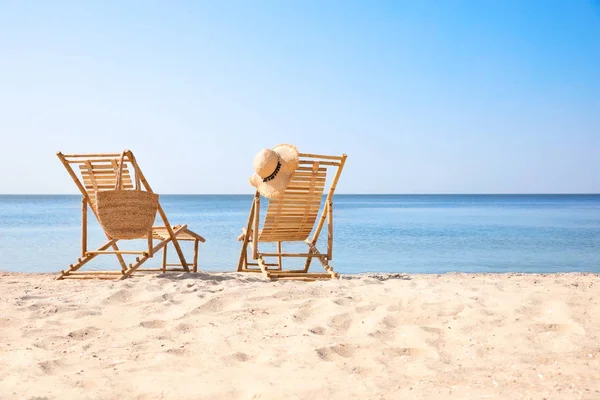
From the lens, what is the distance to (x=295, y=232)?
6426mm

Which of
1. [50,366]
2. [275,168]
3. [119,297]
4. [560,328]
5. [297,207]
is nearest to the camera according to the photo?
[50,366]

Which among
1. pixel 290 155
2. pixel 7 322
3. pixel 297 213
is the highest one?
pixel 290 155

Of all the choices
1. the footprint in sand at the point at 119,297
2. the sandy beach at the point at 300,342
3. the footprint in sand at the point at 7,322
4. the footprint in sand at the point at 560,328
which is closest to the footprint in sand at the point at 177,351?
the sandy beach at the point at 300,342

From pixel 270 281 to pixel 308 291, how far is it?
3.76 feet

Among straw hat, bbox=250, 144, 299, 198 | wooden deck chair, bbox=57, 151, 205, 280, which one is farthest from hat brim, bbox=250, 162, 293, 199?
wooden deck chair, bbox=57, 151, 205, 280

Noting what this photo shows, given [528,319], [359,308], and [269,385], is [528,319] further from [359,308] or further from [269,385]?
[269,385]

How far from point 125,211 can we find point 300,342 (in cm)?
305

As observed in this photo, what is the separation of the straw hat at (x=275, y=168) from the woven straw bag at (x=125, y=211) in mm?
1116

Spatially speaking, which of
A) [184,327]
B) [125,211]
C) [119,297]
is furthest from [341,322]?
[125,211]

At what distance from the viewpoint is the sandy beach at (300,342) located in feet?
7.93

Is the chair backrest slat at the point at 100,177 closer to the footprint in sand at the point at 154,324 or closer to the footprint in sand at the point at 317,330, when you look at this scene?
the footprint in sand at the point at 154,324

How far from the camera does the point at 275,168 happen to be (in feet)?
19.5

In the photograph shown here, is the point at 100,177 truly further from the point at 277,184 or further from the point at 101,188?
the point at 277,184

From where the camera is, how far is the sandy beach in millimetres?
2418
